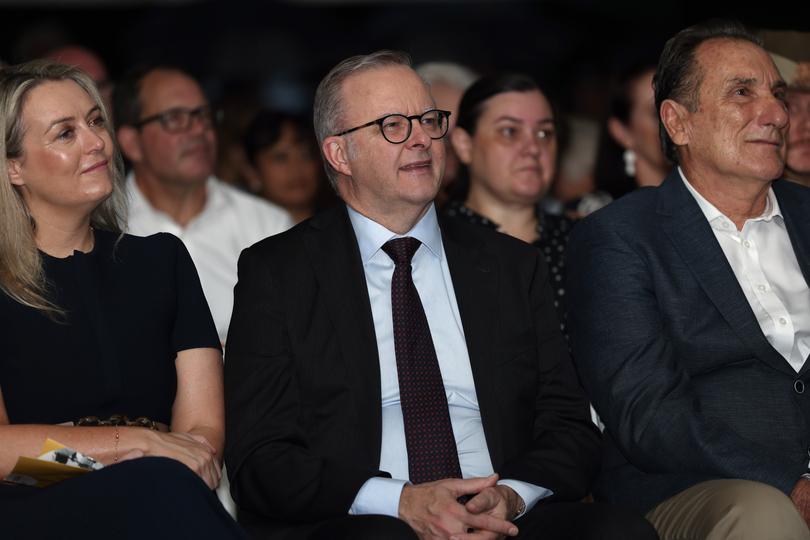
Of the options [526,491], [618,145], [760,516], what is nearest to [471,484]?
[526,491]

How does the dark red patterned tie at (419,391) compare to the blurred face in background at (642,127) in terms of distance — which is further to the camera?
the blurred face in background at (642,127)

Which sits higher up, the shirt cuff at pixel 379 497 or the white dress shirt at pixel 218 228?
the white dress shirt at pixel 218 228

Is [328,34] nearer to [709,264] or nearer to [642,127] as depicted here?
[642,127]

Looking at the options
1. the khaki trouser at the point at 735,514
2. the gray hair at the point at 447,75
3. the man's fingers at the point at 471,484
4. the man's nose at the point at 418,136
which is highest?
the gray hair at the point at 447,75

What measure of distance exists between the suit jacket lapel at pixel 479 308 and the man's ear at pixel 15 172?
3.73ft

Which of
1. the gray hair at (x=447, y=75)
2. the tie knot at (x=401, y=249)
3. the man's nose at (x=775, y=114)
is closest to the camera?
the tie knot at (x=401, y=249)

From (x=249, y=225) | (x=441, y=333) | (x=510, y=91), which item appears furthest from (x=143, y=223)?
(x=441, y=333)

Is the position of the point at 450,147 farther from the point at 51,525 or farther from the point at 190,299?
the point at 51,525

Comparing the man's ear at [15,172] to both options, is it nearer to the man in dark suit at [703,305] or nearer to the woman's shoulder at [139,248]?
the woman's shoulder at [139,248]

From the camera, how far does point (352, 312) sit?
3.11 meters

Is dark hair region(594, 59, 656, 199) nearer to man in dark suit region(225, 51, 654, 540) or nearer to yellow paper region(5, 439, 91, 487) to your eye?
man in dark suit region(225, 51, 654, 540)

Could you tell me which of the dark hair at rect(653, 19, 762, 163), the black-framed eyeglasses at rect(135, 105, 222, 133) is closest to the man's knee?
the dark hair at rect(653, 19, 762, 163)

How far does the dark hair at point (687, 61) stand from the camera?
11.2ft

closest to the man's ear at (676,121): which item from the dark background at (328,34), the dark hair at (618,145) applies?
the dark hair at (618,145)
